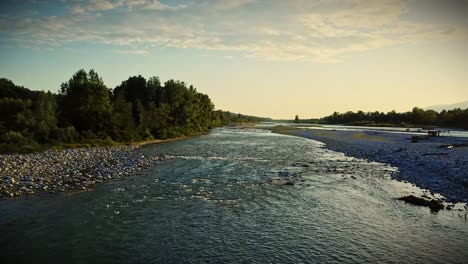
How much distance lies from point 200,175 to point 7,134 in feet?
124

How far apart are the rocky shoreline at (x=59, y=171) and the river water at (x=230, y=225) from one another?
101 inches

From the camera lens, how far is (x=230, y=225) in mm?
18266

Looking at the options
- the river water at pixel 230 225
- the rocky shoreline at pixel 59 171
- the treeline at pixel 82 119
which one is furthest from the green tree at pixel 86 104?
the river water at pixel 230 225

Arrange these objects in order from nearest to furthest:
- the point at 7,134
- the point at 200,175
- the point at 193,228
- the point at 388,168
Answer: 1. the point at 193,228
2. the point at 200,175
3. the point at 388,168
4. the point at 7,134

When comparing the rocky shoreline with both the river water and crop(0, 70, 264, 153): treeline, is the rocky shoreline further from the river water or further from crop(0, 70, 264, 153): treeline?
crop(0, 70, 264, 153): treeline

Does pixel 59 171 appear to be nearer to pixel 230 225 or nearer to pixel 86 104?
pixel 230 225

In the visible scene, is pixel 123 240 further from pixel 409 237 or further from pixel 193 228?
pixel 409 237

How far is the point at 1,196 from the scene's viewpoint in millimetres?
22656

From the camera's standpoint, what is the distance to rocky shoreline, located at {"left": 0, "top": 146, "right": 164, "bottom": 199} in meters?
25.6

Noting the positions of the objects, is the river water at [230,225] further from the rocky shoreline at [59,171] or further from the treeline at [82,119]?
the treeline at [82,119]

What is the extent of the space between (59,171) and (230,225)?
23.6 m

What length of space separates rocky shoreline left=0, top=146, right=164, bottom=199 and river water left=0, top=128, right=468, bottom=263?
256cm

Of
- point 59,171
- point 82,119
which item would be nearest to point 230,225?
point 59,171

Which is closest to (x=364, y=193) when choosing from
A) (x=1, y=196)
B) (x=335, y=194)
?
(x=335, y=194)
